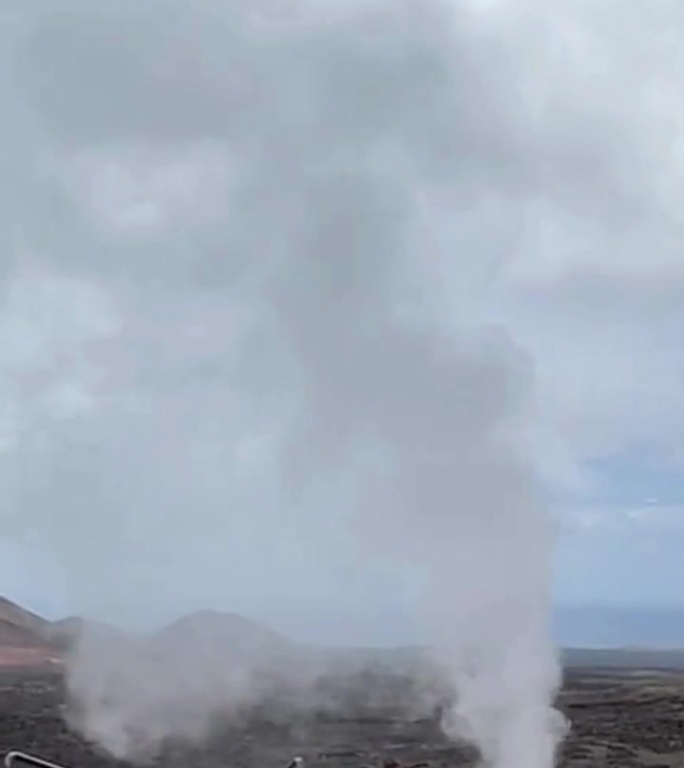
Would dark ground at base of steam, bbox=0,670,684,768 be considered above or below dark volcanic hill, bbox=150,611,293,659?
below

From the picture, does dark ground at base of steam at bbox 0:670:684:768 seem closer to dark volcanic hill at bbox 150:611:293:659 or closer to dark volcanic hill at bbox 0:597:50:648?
dark volcanic hill at bbox 150:611:293:659

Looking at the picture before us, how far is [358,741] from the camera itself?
47812mm

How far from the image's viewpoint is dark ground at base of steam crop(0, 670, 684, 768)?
40812 mm

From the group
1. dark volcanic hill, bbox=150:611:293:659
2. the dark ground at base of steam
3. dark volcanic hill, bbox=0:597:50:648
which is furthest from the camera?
dark volcanic hill, bbox=0:597:50:648

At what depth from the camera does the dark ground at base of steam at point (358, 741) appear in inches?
1607

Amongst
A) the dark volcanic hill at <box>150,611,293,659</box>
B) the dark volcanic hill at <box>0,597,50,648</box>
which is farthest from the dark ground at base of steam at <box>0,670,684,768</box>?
the dark volcanic hill at <box>0,597,50,648</box>

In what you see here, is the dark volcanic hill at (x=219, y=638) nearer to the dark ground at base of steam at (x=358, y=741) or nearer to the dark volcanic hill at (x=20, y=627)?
the dark ground at base of steam at (x=358, y=741)

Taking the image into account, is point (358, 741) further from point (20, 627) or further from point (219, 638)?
point (20, 627)

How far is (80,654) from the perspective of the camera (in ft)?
133

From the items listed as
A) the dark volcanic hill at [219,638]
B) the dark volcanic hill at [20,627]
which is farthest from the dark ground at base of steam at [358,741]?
the dark volcanic hill at [20,627]

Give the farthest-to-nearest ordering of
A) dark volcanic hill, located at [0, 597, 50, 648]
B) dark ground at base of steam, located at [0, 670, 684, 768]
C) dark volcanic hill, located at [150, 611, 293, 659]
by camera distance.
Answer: dark volcanic hill, located at [0, 597, 50, 648] < dark volcanic hill, located at [150, 611, 293, 659] < dark ground at base of steam, located at [0, 670, 684, 768]

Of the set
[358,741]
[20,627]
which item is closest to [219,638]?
[358,741]

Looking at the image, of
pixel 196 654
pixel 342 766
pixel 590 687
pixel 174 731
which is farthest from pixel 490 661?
pixel 590 687

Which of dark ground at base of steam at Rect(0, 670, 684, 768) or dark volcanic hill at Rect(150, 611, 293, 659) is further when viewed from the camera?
dark volcanic hill at Rect(150, 611, 293, 659)
